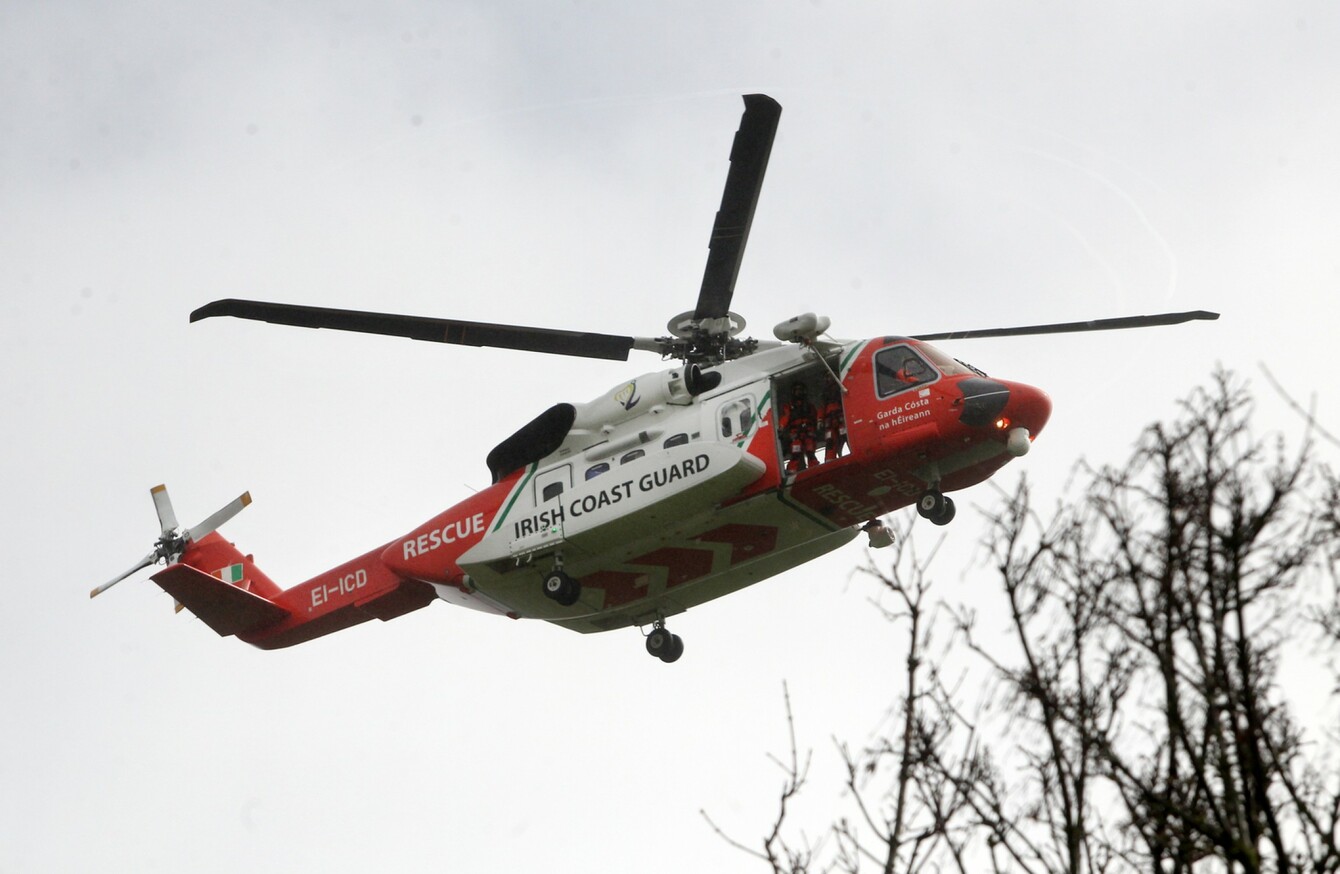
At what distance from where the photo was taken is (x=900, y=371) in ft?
57.2

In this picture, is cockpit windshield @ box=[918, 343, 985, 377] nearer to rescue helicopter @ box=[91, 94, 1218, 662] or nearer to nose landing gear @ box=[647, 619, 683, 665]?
rescue helicopter @ box=[91, 94, 1218, 662]

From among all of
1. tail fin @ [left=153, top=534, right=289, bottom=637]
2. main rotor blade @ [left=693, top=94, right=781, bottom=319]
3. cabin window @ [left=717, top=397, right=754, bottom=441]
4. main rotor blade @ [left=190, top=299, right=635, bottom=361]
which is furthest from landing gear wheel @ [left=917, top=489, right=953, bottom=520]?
tail fin @ [left=153, top=534, right=289, bottom=637]

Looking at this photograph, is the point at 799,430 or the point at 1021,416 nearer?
the point at 1021,416

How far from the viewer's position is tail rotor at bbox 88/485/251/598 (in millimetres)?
22578

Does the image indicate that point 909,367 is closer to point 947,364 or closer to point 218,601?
point 947,364

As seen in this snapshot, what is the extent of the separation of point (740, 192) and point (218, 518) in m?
10.5

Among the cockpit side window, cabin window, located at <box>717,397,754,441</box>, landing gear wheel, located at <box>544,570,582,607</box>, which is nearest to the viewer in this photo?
cabin window, located at <box>717,397,754,441</box>

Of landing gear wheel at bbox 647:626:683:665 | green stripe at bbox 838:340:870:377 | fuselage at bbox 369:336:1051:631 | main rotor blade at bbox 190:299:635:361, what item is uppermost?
main rotor blade at bbox 190:299:635:361

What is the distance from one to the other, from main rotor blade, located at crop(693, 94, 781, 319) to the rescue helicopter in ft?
0.07

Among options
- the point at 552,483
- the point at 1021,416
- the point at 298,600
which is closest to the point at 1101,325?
the point at 1021,416

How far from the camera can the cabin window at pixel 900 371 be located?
56.6ft

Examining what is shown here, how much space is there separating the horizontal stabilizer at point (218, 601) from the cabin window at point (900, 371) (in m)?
9.65

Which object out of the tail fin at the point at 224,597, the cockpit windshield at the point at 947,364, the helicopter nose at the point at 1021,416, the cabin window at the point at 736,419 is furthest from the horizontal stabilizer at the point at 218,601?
the helicopter nose at the point at 1021,416

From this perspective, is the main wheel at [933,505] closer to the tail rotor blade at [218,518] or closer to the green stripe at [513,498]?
the green stripe at [513,498]
